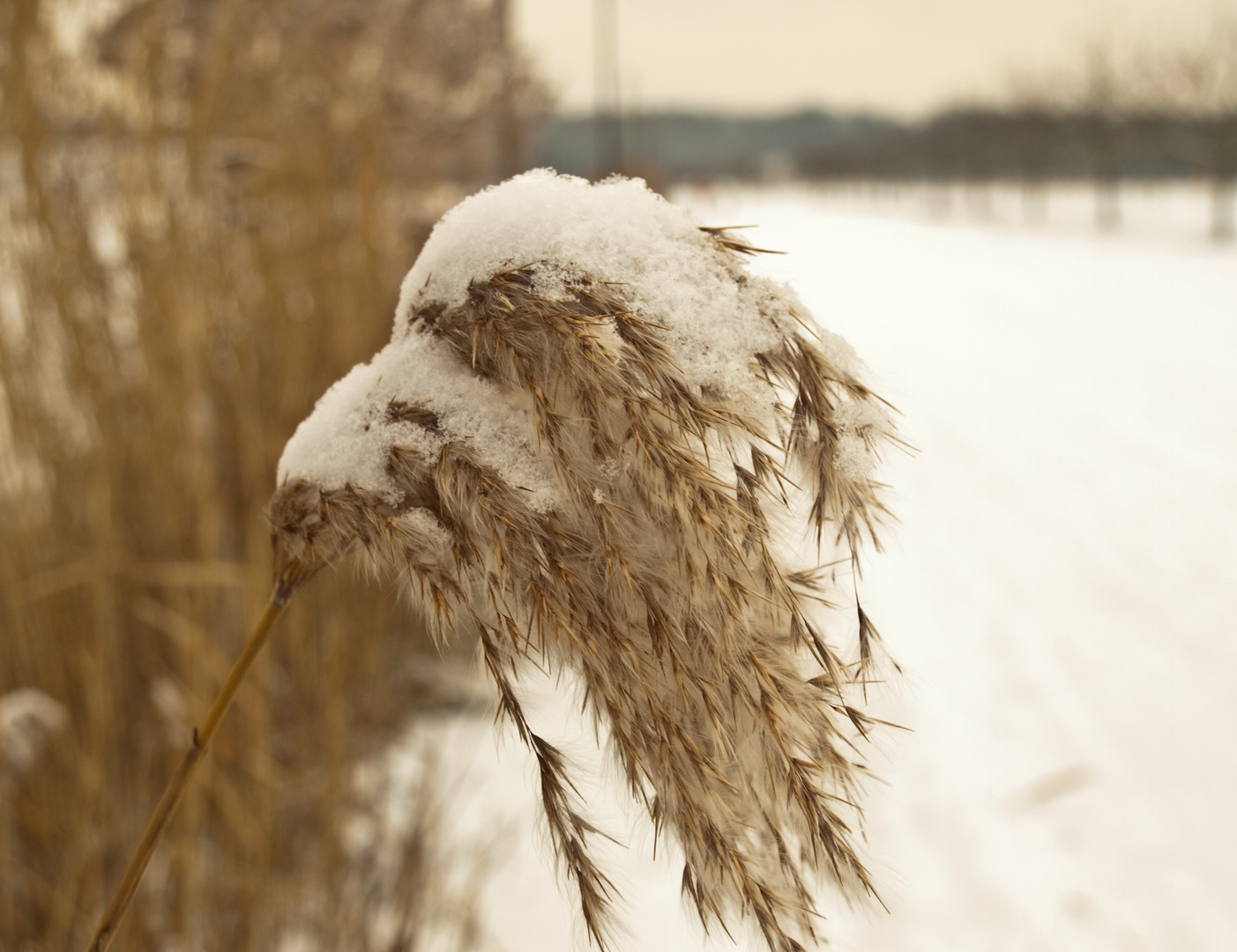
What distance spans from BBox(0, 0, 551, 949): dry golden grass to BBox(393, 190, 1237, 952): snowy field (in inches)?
20.5

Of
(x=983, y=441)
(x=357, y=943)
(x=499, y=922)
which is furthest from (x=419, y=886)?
(x=983, y=441)

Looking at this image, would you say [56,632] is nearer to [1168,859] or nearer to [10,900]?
[10,900]

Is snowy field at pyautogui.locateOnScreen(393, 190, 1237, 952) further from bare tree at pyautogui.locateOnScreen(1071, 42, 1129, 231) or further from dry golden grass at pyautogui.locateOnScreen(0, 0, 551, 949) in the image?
bare tree at pyautogui.locateOnScreen(1071, 42, 1129, 231)

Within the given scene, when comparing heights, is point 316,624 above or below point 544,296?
below

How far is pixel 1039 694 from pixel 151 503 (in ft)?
10.6

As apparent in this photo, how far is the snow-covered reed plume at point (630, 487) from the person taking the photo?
0.49 m

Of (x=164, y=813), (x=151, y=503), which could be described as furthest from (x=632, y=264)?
(x=151, y=503)

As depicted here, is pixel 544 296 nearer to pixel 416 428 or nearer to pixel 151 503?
pixel 416 428

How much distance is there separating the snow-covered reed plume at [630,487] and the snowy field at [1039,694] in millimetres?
50

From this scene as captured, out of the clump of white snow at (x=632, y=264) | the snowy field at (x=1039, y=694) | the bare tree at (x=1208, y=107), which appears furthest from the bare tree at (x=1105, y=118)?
the clump of white snow at (x=632, y=264)

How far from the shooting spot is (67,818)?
1555 millimetres

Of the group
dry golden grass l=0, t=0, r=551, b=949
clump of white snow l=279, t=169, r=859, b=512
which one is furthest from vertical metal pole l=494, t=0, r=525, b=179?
clump of white snow l=279, t=169, r=859, b=512

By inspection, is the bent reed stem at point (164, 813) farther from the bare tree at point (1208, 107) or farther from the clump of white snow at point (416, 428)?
the bare tree at point (1208, 107)

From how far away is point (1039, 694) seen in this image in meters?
3.63
